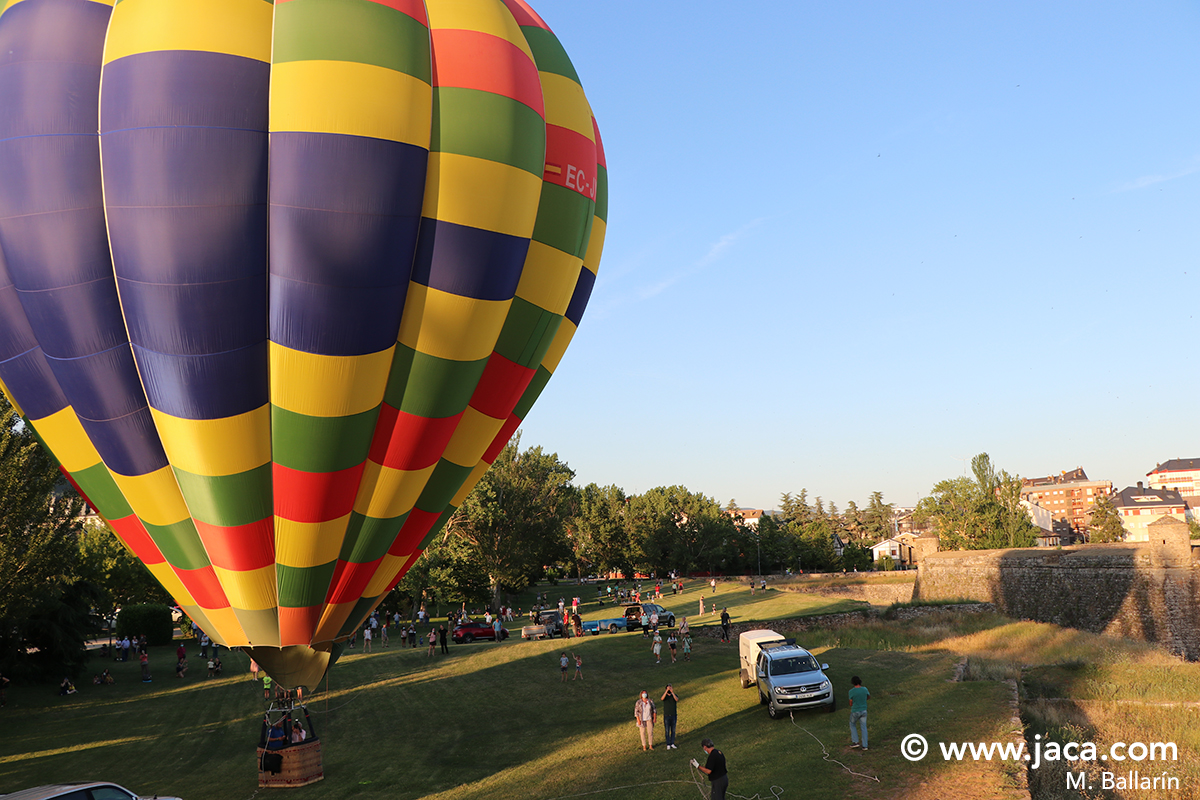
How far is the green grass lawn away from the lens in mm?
14438

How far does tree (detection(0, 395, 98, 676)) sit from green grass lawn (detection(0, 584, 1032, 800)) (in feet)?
5.00

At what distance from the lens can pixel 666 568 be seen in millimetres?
85188

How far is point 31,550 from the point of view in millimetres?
23516

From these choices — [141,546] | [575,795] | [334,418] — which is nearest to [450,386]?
[334,418]

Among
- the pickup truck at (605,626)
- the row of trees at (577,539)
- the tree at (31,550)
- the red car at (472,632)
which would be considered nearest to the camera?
the tree at (31,550)

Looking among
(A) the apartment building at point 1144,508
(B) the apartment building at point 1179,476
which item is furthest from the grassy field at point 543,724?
(B) the apartment building at point 1179,476

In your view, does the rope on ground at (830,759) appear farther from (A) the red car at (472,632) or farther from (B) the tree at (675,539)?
(B) the tree at (675,539)

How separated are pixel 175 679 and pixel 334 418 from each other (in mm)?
25660

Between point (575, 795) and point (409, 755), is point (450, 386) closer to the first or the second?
point (575, 795)

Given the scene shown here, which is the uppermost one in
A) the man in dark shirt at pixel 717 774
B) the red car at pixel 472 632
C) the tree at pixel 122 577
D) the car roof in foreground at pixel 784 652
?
the tree at pixel 122 577

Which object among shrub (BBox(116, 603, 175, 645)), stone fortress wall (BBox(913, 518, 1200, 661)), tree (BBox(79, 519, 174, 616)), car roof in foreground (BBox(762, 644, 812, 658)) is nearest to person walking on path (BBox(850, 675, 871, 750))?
car roof in foreground (BBox(762, 644, 812, 658))

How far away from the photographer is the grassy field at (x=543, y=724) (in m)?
14.1

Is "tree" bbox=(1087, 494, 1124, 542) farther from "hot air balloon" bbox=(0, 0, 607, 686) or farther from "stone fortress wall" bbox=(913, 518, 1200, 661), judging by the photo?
"hot air balloon" bbox=(0, 0, 607, 686)

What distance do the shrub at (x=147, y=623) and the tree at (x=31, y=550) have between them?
997 cm
